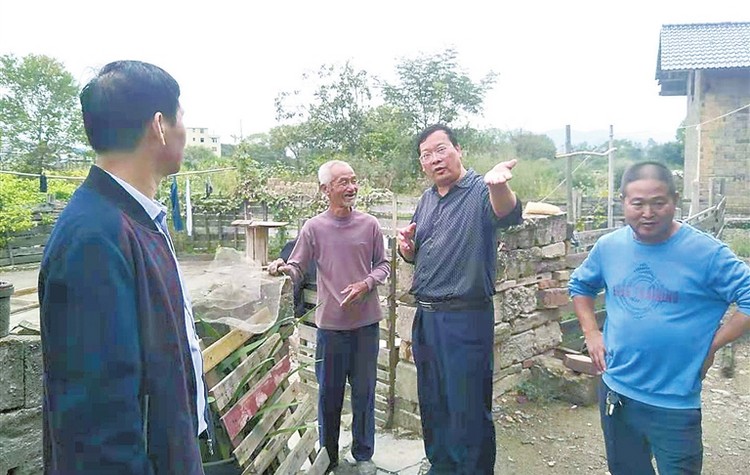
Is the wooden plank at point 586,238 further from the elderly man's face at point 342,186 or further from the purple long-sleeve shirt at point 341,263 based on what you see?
the elderly man's face at point 342,186

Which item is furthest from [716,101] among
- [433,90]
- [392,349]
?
[392,349]

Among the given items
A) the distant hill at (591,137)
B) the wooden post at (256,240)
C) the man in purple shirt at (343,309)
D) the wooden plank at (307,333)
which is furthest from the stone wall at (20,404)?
the distant hill at (591,137)

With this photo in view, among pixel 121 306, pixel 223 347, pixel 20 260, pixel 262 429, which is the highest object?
pixel 121 306

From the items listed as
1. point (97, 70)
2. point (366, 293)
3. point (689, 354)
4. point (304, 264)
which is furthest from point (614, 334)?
point (97, 70)

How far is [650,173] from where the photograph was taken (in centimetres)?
213

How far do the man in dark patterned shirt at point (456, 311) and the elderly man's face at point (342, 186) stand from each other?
1.52 feet

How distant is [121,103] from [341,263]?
80.4 inches

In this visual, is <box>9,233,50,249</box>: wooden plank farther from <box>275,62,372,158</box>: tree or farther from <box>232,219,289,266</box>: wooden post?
<box>232,219,289,266</box>: wooden post

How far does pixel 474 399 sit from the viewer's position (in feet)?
9.29

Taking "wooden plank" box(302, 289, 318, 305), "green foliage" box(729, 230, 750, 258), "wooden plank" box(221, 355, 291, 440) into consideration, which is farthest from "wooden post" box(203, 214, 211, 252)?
"wooden plank" box(221, 355, 291, 440)

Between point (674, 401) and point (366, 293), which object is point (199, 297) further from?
point (674, 401)

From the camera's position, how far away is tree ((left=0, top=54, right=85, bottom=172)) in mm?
19828

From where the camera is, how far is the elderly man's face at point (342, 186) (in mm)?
3193

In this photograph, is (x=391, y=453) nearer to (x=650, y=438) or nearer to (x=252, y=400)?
(x=252, y=400)
